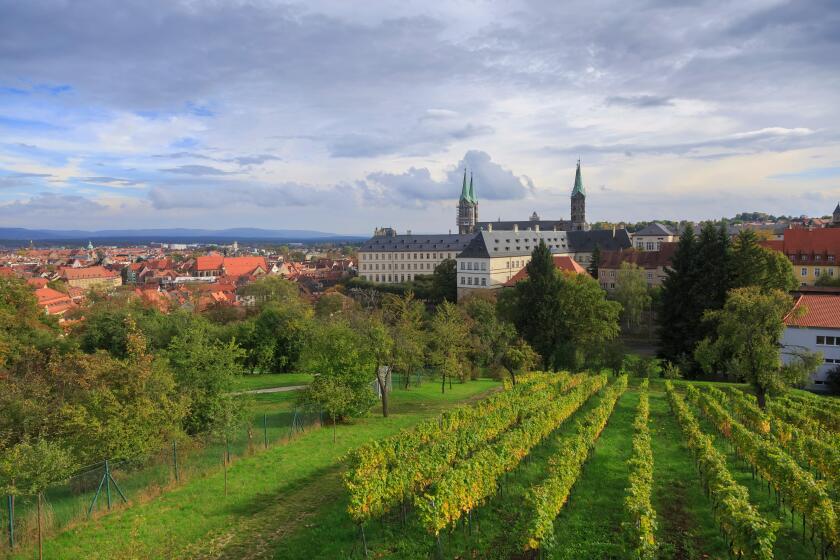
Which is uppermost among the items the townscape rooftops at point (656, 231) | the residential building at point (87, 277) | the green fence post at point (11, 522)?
the townscape rooftops at point (656, 231)

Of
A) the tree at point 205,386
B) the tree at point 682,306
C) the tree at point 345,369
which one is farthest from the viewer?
the tree at point 682,306

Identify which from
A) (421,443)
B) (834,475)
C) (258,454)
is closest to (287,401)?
(258,454)

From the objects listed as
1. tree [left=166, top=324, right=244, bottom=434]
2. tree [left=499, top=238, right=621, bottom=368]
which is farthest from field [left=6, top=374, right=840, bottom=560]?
tree [left=499, top=238, right=621, bottom=368]

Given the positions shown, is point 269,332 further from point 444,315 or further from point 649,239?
point 649,239

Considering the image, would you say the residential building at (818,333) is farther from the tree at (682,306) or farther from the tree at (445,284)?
the tree at (445,284)

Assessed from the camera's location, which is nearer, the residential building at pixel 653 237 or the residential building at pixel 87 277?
the residential building at pixel 653 237

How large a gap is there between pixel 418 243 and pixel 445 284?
3405 cm

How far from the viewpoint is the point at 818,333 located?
38.9 m

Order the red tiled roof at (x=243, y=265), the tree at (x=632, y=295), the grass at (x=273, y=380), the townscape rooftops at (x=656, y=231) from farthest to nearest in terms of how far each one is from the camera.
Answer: the red tiled roof at (x=243, y=265), the townscape rooftops at (x=656, y=231), the tree at (x=632, y=295), the grass at (x=273, y=380)

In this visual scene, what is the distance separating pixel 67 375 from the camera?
22.4m

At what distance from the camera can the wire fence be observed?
47.2ft

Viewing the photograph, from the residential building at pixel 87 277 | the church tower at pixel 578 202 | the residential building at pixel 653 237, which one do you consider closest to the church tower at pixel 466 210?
the church tower at pixel 578 202

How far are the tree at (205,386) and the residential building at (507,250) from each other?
63.3 metres

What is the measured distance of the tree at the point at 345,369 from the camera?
2625 cm
